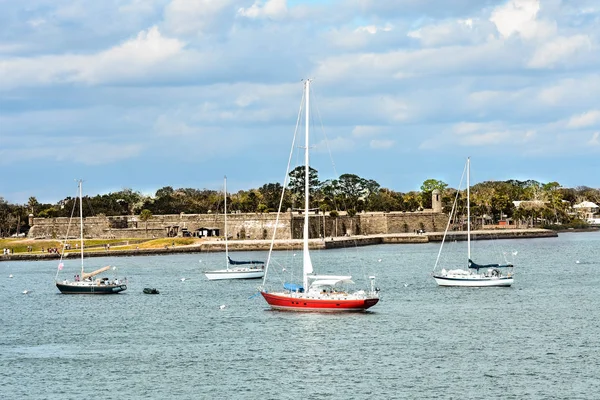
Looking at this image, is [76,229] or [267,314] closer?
[267,314]

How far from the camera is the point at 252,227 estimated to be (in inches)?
5477

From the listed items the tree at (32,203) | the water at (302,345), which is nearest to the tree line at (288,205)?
the tree at (32,203)

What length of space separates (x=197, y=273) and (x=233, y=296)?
71.5ft

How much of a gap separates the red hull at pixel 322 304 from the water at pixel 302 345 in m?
0.52

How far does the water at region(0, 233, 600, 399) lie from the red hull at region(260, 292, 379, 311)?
517 mm

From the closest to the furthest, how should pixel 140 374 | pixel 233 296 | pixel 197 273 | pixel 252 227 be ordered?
pixel 140 374
pixel 233 296
pixel 197 273
pixel 252 227

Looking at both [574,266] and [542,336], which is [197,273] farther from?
[542,336]

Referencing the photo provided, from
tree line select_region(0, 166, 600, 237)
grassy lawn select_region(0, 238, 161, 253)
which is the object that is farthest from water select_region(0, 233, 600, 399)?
tree line select_region(0, 166, 600, 237)

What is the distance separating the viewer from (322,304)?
53812 mm

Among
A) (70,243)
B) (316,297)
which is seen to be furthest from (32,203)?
(316,297)

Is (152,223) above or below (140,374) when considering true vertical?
above

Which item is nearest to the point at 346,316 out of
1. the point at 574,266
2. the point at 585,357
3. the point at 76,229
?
the point at 585,357

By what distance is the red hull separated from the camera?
176ft

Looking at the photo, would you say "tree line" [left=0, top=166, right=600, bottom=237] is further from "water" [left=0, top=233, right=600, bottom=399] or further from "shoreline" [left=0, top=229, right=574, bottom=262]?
"water" [left=0, top=233, right=600, bottom=399]
